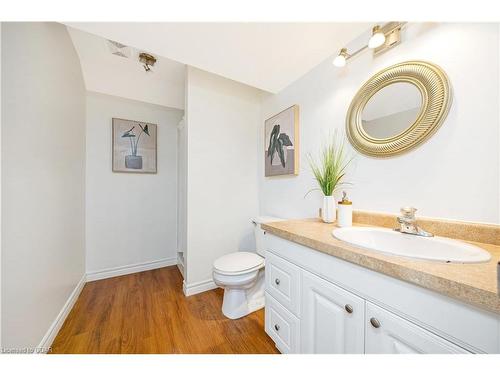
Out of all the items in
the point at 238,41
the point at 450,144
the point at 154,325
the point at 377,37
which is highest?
the point at 238,41

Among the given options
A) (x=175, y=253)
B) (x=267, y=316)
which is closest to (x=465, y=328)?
(x=267, y=316)

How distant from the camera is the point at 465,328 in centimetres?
43

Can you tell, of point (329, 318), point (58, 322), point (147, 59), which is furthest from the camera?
point (147, 59)

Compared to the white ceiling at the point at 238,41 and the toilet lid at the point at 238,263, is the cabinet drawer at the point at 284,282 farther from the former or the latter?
the white ceiling at the point at 238,41

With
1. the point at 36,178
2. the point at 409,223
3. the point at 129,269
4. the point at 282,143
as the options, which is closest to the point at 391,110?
the point at 409,223

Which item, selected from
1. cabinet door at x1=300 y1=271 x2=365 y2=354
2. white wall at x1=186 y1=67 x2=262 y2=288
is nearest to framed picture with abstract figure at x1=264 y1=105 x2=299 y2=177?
white wall at x1=186 y1=67 x2=262 y2=288

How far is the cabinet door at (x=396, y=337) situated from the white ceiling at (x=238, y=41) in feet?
4.82

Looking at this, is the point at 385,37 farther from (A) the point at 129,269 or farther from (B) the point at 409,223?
(A) the point at 129,269

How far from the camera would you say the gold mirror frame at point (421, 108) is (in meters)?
0.83

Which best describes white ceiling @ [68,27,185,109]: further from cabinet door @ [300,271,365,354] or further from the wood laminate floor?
cabinet door @ [300,271,365,354]

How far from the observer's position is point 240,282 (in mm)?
1388

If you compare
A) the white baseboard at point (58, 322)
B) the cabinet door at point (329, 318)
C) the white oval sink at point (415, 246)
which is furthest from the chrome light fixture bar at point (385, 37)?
the white baseboard at point (58, 322)

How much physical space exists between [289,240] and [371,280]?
41cm

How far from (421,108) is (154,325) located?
84.8 inches
